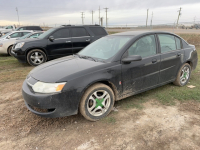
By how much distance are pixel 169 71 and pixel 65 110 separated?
268cm

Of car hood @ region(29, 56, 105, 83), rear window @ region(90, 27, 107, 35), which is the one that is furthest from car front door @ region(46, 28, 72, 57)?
car hood @ region(29, 56, 105, 83)

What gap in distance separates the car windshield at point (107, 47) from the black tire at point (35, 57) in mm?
3817

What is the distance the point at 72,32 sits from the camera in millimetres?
7523

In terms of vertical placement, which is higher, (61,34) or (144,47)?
(61,34)

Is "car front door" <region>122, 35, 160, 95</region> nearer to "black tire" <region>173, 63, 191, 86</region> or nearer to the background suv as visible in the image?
"black tire" <region>173, 63, 191, 86</region>

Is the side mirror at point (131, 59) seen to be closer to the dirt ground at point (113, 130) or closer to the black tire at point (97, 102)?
the black tire at point (97, 102)

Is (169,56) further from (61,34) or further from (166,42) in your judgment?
(61,34)

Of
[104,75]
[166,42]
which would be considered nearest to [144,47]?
[166,42]

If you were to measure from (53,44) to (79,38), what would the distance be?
4.13ft

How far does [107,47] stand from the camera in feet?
11.7

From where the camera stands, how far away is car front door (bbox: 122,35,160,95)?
10.5ft

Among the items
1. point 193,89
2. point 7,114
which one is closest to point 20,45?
point 7,114

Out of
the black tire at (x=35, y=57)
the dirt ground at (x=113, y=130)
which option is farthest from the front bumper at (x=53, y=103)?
the black tire at (x=35, y=57)

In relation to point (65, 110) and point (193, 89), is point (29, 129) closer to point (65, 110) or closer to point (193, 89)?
point (65, 110)
